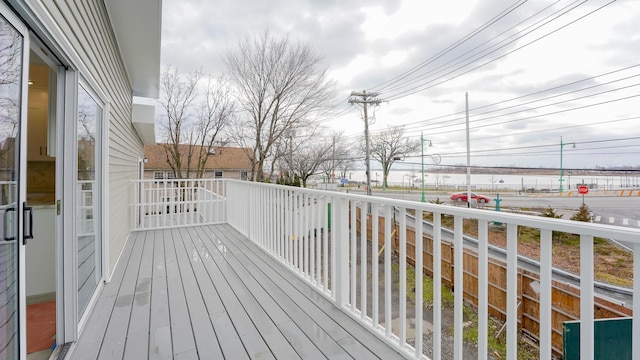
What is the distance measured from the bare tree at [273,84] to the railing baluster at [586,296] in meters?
9.83

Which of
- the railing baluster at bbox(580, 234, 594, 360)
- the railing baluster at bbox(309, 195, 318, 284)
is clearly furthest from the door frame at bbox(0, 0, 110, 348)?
the railing baluster at bbox(580, 234, 594, 360)

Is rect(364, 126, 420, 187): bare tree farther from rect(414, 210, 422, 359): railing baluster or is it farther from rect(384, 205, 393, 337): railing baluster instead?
rect(414, 210, 422, 359): railing baluster

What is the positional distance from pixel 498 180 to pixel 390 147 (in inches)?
377

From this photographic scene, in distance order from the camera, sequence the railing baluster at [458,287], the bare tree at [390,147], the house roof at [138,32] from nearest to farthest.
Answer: the railing baluster at [458,287], the house roof at [138,32], the bare tree at [390,147]

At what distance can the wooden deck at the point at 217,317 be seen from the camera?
187cm

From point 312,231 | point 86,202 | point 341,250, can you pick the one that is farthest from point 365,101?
point 86,202

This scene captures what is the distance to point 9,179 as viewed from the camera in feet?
4.02

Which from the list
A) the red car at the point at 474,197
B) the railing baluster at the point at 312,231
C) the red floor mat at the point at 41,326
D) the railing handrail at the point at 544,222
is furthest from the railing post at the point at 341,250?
the red car at the point at 474,197

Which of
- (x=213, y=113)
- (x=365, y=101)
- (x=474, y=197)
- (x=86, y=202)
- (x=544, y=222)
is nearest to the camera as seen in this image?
(x=544, y=222)

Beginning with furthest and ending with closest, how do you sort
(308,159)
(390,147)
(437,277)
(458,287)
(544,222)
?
1. (390,147)
2. (308,159)
3. (437,277)
4. (458,287)
5. (544,222)

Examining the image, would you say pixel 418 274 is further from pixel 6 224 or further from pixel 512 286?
pixel 6 224

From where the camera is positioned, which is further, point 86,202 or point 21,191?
point 86,202

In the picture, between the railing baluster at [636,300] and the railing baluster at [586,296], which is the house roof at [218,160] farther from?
the railing baluster at [636,300]

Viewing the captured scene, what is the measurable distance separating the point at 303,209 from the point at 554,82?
21.1 m
